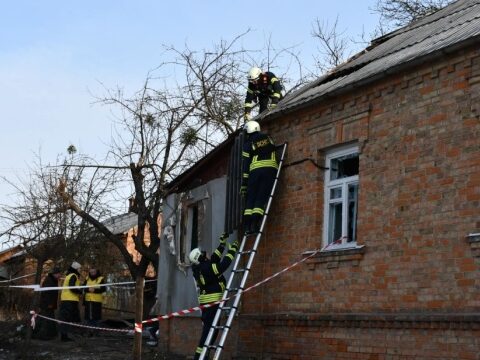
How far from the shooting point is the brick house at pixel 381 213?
8930 mm

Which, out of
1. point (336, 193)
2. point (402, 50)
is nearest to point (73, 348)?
point (336, 193)

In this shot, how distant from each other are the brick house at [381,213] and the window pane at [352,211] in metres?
0.02

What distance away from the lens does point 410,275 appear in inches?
371

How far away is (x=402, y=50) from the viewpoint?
11.4 m

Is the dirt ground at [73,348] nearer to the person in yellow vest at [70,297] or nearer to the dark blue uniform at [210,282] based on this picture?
the person in yellow vest at [70,297]

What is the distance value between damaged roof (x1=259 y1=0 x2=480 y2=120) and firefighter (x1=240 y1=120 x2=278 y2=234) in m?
0.44

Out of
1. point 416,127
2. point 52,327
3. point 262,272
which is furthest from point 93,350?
point 416,127

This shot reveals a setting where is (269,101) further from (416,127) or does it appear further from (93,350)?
(93,350)

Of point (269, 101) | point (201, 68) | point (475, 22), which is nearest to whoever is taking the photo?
point (475, 22)

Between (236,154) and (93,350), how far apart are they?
196 inches

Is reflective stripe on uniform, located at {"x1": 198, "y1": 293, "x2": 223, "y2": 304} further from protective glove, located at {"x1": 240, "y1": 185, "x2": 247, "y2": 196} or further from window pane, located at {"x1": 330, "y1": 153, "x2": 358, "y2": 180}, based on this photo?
window pane, located at {"x1": 330, "y1": 153, "x2": 358, "y2": 180}

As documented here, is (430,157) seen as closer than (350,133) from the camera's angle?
Yes

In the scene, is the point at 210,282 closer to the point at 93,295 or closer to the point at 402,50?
the point at 402,50

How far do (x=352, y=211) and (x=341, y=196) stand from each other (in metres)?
0.34
